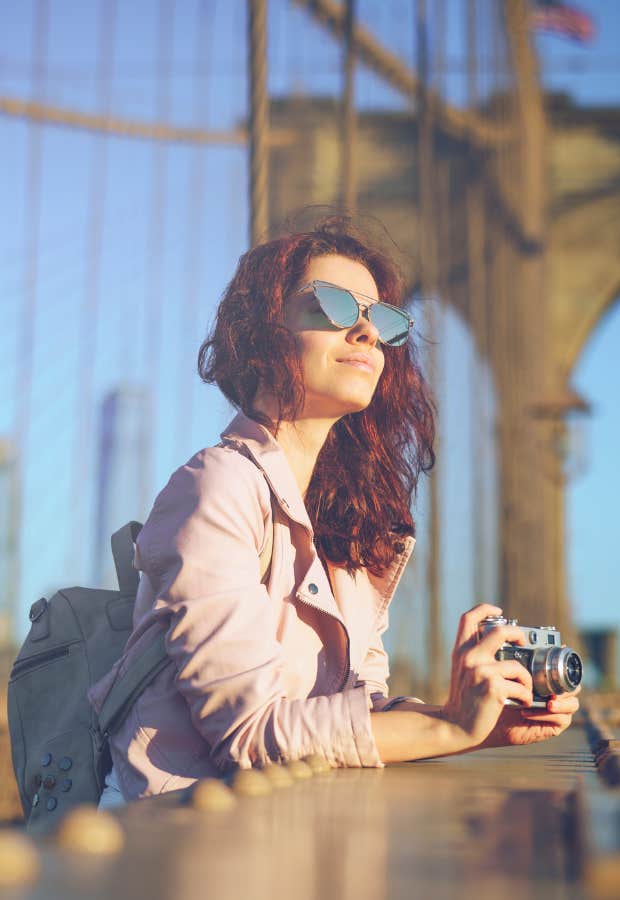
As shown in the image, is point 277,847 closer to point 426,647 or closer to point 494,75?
point 426,647

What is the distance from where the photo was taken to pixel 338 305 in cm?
185

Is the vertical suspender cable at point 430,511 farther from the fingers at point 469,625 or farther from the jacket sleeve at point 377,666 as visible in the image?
the fingers at point 469,625

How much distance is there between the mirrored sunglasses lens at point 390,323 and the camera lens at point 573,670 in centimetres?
54

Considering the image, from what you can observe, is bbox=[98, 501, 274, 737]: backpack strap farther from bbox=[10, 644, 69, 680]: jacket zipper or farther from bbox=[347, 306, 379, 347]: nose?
bbox=[347, 306, 379, 347]: nose

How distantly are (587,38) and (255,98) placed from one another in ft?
68.6

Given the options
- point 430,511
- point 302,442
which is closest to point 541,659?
point 302,442

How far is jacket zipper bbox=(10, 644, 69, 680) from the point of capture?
1758 millimetres

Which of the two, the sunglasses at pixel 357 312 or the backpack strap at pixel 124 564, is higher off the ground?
the sunglasses at pixel 357 312

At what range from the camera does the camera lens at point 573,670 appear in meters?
1.62

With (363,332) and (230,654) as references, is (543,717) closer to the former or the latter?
(230,654)

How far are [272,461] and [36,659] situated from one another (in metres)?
0.43

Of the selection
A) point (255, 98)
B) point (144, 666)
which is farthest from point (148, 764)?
point (255, 98)

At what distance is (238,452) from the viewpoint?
1.68m

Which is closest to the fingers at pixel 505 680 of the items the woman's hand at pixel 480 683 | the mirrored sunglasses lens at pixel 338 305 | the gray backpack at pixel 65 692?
the woman's hand at pixel 480 683
